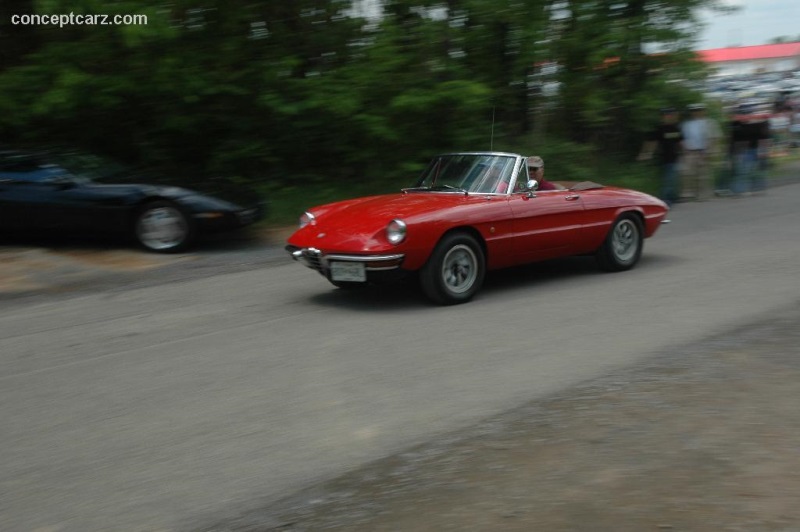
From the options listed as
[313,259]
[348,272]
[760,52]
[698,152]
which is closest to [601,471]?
[348,272]

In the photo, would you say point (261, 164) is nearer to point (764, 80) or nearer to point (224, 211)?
point (224, 211)

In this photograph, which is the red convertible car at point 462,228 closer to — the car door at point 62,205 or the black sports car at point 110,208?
the black sports car at point 110,208

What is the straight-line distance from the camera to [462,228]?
7.56m

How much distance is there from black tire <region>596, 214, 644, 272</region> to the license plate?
292 cm

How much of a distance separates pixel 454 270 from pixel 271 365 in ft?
7.40

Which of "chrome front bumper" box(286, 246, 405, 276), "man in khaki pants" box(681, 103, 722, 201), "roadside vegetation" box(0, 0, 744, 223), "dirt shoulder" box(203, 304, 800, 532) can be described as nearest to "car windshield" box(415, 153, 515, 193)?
"chrome front bumper" box(286, 246, 405, 276)

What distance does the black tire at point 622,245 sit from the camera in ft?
29.2

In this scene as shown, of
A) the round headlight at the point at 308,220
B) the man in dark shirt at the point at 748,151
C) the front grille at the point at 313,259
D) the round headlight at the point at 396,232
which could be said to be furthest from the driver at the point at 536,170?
the man in dark shirt at the point at 748,151

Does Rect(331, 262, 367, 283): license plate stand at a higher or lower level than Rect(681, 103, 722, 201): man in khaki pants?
lower

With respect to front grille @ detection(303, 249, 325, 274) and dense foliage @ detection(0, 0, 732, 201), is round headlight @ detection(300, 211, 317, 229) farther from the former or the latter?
dense foliage @ detection(0, 0, 732, 201)

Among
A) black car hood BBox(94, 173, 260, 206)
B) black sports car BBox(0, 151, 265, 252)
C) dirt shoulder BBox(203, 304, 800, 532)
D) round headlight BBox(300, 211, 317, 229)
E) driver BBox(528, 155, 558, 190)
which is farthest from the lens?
black car hood BBox(94, 173, 260, 206)

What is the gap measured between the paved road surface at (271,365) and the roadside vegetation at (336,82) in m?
4.54

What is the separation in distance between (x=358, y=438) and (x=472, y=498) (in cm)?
93

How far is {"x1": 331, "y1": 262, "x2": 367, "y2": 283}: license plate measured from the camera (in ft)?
23.6
